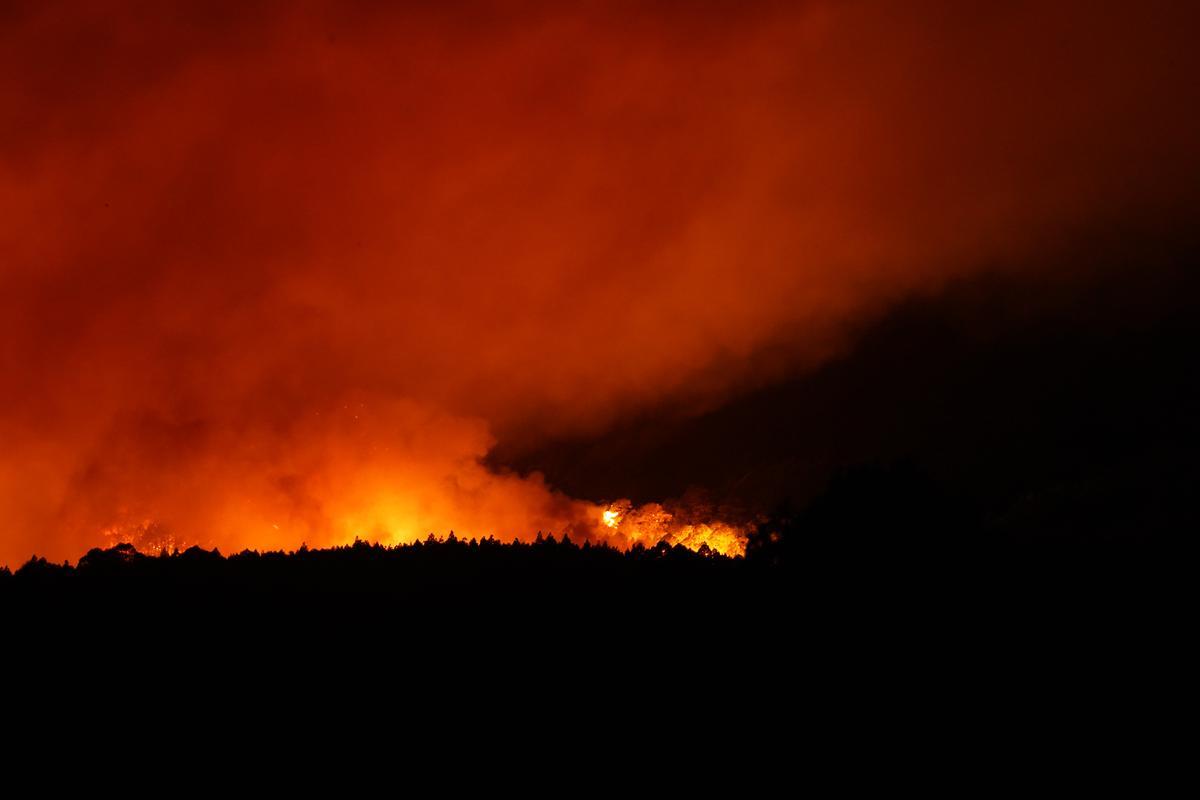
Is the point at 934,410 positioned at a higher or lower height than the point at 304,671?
higher

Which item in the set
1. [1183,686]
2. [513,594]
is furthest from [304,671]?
[1183,686]

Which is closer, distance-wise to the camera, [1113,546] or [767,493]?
[1113,546]

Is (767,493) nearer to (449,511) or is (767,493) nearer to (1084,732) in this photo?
(449,511)

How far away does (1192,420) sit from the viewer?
3997cm

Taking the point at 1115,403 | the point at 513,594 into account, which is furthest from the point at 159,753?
the point at 1115,403

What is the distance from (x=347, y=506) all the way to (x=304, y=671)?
Answer: 165ft

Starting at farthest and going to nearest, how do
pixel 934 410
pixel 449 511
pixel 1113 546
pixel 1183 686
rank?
pixel 449 511 → pixel 934 410 → pixel 1113 546 → pixel 1183 686

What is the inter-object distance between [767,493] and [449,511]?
19672 mm

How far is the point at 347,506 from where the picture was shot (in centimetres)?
5816

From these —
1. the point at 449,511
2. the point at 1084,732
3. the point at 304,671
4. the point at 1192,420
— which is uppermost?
the point at 449,511

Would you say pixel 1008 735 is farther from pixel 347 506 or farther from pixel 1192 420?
pixel 347 506

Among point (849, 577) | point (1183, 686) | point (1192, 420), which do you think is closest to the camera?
point (1183, 686)

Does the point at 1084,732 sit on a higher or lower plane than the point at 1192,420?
lower

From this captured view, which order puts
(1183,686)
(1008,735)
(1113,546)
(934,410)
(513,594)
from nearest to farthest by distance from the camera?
(1008,735) < (1183,686) < (513,594) < (1113,546) < (934,410)
